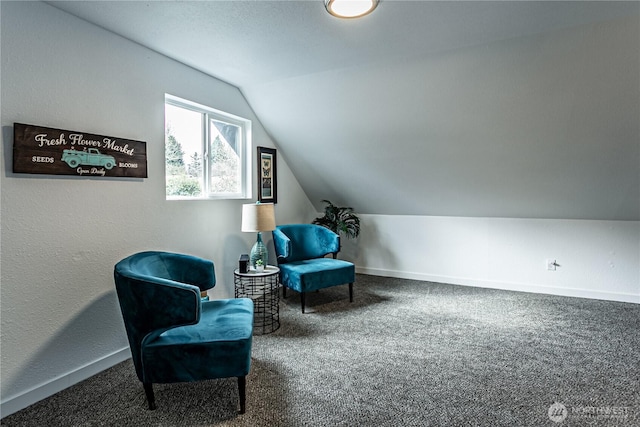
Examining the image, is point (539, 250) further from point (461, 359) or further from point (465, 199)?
point (461, 359)

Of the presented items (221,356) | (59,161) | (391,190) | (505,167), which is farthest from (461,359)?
(59,161)

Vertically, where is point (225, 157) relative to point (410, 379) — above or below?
above

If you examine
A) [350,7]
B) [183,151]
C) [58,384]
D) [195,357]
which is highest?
[350,7]

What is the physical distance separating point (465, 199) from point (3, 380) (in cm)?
442

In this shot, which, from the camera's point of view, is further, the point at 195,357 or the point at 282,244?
the point at 282,244

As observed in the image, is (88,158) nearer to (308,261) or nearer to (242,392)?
(242,392)

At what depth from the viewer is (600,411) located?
6.40 feet

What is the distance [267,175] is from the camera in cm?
437

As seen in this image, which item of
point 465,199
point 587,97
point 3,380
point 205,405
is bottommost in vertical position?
point 205,405

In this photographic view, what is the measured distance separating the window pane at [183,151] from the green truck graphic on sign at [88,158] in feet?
2.06

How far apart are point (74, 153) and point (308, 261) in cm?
247

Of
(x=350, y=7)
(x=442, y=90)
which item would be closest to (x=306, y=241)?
(x=442, y=90)

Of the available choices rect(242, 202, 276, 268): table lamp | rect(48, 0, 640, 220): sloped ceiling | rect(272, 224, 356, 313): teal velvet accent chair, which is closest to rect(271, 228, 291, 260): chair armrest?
rect(272, 224, 356, 313): teal velvet accent chair

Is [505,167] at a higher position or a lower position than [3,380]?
higher
